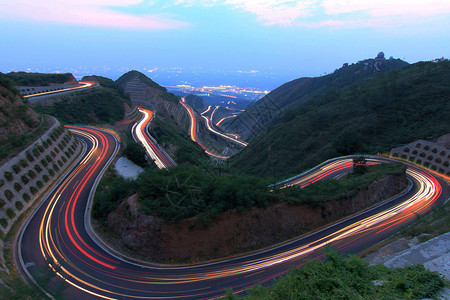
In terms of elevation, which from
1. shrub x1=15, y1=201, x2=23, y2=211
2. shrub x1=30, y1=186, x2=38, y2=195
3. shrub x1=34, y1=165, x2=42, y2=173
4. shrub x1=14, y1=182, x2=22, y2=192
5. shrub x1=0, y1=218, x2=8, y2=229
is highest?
shrub x1=34, y1=165, x2=42, y2=173

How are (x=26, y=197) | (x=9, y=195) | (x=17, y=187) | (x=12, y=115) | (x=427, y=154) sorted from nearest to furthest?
1. (x=9, y=195)
2. (x=17, y=187)
3. (x=26, y=197)
4. (x=12, y=115)
5. (x=427, y=154)

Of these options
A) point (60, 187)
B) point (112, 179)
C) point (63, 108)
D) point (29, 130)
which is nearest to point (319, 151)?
point (112, 179)

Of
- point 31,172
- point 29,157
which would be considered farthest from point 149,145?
point 31,172

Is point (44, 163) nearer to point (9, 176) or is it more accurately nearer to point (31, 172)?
point (31, 172)

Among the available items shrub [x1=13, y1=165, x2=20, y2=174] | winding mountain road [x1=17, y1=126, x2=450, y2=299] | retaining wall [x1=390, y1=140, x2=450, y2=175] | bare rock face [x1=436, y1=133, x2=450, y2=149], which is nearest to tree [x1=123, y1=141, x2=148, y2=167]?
winding mountain road [x1=17, y1=126, x2=450, y2=299]

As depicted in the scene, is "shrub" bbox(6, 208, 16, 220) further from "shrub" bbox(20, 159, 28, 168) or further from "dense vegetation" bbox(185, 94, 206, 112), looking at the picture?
"dense vegetation" bbox(185, 94, 206, 112)

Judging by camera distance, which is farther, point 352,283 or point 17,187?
point 17,187

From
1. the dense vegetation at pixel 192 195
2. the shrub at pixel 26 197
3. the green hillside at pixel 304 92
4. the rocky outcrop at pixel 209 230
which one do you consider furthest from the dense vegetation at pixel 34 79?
the green hillside at pixel 304 92
